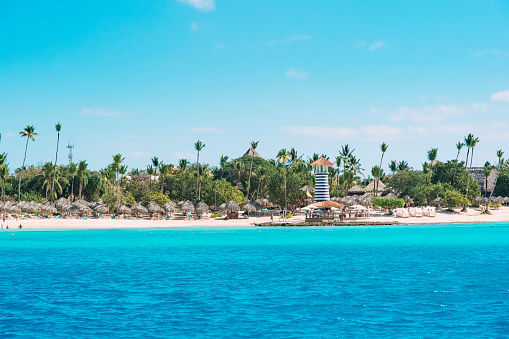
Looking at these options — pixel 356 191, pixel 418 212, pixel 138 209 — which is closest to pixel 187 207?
pixel 138 209

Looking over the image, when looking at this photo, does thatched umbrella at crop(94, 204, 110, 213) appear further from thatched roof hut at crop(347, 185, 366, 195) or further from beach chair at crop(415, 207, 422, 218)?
thatched roof hut at crop(347, 185, 366, 195)

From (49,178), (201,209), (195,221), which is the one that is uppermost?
(49,178)

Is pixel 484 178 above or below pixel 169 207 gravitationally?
above

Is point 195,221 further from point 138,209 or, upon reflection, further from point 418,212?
point 418,212

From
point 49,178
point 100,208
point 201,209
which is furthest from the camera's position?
point 49,178

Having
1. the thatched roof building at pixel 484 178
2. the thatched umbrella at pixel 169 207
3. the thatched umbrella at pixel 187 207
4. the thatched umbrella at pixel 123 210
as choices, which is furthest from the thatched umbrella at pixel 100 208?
the thatched roof building at pixel 484 178

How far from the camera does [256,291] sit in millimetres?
22281

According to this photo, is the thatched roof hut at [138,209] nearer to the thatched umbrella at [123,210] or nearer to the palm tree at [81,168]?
the thatched umbrella at [123,210]

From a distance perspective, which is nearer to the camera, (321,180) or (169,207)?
(169,207)

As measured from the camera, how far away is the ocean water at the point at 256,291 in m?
16.2

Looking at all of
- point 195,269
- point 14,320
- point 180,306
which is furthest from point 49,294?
point 195,269

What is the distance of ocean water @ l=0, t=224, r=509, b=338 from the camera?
16.2m

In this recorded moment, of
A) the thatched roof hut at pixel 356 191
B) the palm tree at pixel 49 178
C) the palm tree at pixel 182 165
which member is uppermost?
the palm tree at pixel 182 165

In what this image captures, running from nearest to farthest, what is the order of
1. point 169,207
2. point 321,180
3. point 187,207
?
point 169,207 < point 187,207 < point 321,180
